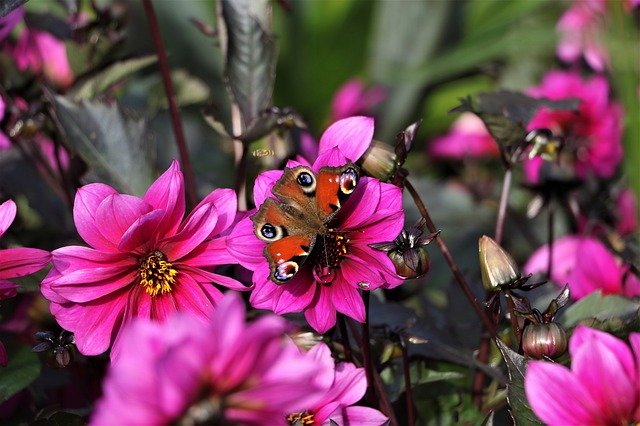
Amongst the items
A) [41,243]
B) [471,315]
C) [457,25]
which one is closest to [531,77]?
[457,25]

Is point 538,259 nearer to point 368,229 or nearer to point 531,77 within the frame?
point 368,229

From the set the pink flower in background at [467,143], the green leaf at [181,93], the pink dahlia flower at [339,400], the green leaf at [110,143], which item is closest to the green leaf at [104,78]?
the green leaf at [110,143]

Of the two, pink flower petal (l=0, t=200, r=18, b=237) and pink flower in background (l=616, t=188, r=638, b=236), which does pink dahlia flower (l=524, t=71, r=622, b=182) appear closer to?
pink flower in background (l=616, t=188, r=638, b=236)

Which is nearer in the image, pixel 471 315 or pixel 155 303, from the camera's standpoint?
pixel 155 303

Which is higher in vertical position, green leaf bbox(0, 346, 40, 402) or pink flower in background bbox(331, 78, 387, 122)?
green leaf bbox(0, 346, 40, 402)

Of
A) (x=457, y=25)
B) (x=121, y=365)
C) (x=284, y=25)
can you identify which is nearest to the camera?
(x=121, y=365)

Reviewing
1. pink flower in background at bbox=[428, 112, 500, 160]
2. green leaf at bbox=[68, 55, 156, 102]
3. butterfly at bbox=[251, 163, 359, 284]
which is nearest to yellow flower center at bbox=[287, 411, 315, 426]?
butterfly at bbox=[251, 163, 359, 284]

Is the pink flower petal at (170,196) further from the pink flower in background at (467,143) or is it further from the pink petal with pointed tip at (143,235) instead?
the pink flower in background at (467,143)
